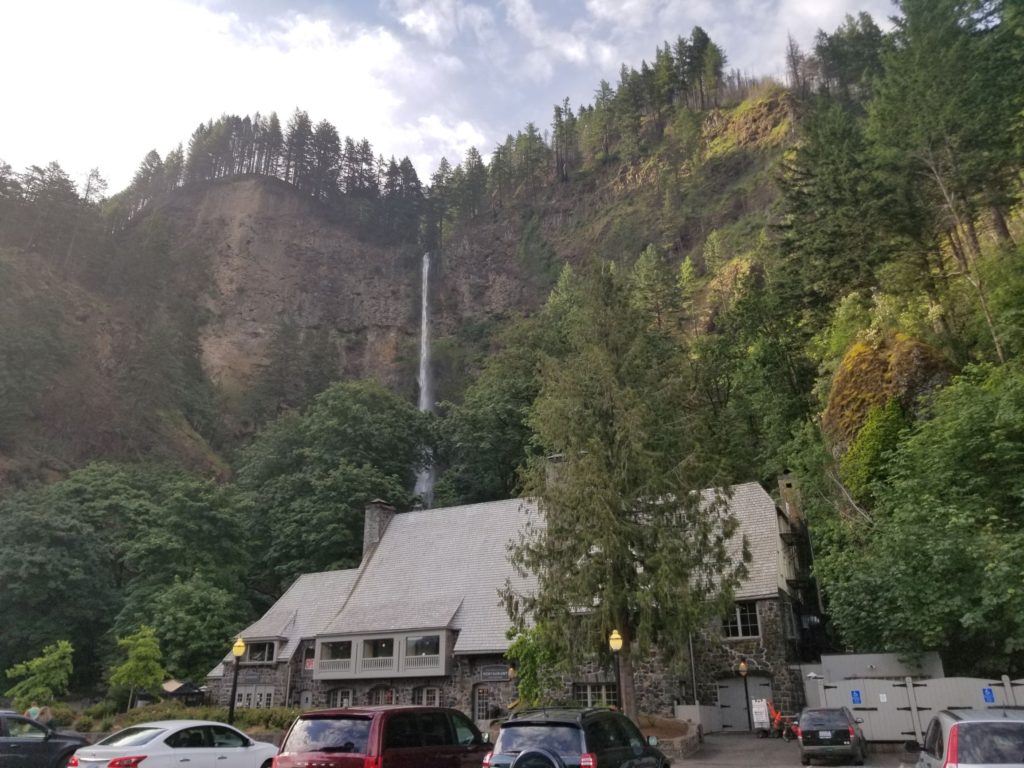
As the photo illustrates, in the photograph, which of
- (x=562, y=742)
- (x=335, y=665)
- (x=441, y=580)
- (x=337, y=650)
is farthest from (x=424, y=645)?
(x=562, y=742)

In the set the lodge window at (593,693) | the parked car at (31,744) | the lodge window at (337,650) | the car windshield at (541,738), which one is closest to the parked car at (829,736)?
the car windshield at (541,738)

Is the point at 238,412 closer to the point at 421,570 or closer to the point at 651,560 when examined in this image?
the point at 421,570

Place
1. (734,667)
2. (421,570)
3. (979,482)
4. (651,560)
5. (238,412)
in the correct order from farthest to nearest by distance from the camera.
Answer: (238,412) < (421,570) < (734,667) < (979,482) < (651,560)

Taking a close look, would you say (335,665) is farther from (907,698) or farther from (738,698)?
(907,698)

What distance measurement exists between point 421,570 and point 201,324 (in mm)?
51667

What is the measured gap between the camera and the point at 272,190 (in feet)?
294

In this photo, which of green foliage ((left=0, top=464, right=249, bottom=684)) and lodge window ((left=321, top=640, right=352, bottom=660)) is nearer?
lodge window ((left=321, top=640, right=352, bottom=660))

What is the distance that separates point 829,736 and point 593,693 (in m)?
12.0

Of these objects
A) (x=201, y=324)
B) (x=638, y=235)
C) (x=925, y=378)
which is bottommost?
(x=925, y=378)

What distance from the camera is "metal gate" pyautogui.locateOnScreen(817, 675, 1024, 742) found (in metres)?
18.1

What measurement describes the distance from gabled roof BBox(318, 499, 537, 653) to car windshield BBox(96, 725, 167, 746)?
17952 millimetres

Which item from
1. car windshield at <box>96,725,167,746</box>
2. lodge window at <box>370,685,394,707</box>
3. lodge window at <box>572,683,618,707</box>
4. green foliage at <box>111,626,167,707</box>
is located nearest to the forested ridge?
green foliage at <box>111,626,167,707</box>

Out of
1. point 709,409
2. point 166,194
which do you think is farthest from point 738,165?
point 166,194

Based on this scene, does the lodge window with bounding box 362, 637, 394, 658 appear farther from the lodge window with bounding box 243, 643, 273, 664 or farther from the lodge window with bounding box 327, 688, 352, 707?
the lodge window with bounding box 243, 643, 273, 664
